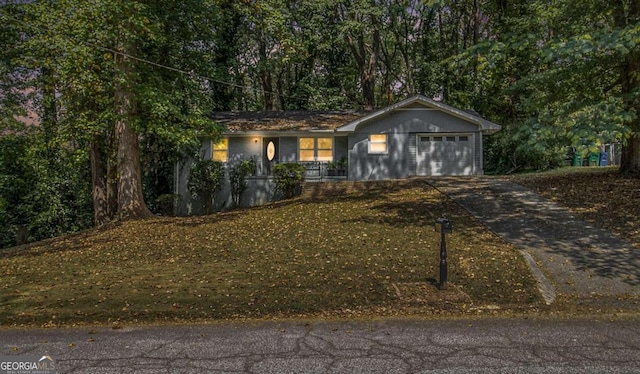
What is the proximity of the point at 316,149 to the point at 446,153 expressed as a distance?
20.9 ft

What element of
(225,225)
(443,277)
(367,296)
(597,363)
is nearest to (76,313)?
(367,296)

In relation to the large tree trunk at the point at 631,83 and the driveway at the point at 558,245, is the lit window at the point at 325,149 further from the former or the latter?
the large tree trunk at the point at 631,83

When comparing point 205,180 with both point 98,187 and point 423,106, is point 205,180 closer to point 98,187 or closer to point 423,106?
Result: point 98,187

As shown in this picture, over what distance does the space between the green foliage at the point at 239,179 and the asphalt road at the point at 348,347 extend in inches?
602

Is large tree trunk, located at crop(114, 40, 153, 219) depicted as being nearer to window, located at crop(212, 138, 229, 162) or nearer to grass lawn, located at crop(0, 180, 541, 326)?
Answer: grass lawn, located at crop(0, 180, 541, 326)

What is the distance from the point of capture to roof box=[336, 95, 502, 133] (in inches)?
826

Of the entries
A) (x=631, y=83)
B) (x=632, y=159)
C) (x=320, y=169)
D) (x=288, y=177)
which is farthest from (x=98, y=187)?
(x=632, y=159)

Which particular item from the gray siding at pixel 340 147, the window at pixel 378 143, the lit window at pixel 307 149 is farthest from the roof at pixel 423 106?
the lit window at pixel 307 149

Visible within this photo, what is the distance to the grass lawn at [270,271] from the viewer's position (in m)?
6.60

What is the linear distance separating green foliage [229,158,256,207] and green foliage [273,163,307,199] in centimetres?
166

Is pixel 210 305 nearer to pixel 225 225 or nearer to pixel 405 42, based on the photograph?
pixel 225 225

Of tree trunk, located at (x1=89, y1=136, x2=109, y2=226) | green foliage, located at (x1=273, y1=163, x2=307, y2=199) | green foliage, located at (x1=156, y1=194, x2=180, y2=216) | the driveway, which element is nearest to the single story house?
green foliage, located at (x1=156, y1=194, x2=180, y2=216)

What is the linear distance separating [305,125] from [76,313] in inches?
657

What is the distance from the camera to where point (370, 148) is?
860 inches
